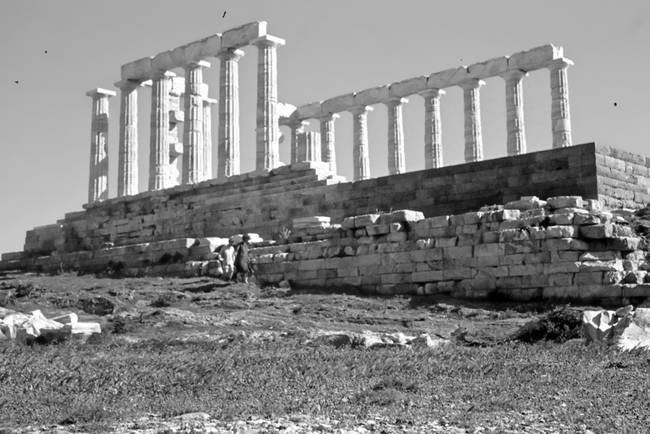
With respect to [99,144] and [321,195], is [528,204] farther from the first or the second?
[99,144]

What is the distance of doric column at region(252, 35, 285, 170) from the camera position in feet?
137

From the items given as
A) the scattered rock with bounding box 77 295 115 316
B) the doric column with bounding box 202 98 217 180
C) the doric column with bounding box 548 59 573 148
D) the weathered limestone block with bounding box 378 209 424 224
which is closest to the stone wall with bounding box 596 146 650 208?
the weathered limestone block with bounding box 378 209 424 224

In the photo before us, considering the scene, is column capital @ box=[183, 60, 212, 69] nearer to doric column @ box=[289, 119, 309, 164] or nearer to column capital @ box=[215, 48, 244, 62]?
column capital @ box=[215, 48, 244, 62]

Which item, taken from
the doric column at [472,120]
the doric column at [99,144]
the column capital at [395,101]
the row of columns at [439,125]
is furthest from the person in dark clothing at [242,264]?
the doric column at [99,144]

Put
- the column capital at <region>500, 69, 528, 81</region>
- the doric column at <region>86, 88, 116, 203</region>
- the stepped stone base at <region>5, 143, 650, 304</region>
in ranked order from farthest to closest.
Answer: the doric column at <region>86, 88, 116, 203</region>, the column capital at <region>500, 69, 528, 81</region>, the stepped stone base at <region>5, 143, 650, 304</region>

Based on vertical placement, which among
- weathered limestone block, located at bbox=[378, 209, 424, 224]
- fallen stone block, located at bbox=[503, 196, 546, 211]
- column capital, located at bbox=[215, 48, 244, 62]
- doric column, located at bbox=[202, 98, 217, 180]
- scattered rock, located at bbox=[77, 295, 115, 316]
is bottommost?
scattered rock, located at bbox=[77, 295, 115, 316]

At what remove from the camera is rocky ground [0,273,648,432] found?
9.98 meters

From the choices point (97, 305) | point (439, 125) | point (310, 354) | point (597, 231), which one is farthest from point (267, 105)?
point (310, 354)

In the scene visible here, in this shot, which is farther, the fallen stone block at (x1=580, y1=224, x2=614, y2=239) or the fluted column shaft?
the fluted column shaft

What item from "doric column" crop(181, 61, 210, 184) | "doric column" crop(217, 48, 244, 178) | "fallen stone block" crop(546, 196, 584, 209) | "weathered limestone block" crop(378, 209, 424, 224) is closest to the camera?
"fallen stone block" crop(546, 196, 584, 209)

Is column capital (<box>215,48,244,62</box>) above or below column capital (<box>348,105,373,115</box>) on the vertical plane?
above

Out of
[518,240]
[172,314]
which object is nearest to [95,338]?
[172,314]

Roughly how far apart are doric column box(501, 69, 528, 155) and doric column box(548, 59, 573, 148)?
168 centimetres

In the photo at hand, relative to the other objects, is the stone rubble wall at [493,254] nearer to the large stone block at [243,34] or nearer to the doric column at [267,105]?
the doric column at [267,105]
